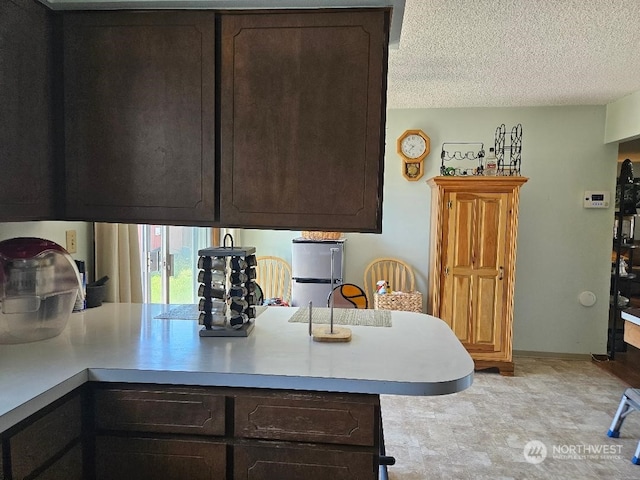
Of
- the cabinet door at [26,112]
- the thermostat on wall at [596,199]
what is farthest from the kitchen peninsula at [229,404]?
the thermostat on wall at [596,199]

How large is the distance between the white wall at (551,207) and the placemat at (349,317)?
256cm

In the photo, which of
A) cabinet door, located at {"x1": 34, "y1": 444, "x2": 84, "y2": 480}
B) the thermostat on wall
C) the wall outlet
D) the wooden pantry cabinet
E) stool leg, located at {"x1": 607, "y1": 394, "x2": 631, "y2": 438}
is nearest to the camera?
cabinet door, located at {"x1": 34, "y1": 444, "x2": 84, "y2": 480}

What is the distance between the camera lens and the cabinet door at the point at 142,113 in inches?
67.4

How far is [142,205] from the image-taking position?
5.81ft

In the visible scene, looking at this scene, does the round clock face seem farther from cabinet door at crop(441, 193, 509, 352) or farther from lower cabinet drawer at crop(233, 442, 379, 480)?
lower cabinet drawer at crop(233, 442, 379, 480)

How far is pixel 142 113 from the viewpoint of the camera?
1746 millimetres

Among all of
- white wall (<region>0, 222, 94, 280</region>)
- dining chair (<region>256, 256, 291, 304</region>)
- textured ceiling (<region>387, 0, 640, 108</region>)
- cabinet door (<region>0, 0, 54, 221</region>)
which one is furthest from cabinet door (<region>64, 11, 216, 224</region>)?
dining chair (<region>256, 256, 291, 304</region>)

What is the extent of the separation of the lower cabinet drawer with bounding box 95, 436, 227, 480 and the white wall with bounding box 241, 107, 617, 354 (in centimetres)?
346

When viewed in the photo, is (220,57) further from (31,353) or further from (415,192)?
(415,192)

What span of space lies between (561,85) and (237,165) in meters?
3.05

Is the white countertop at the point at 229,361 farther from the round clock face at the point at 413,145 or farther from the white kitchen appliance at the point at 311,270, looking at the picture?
the round clock face at the point at 413,145

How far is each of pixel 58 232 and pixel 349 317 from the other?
139 cm

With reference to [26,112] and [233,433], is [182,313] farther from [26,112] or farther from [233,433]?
[26,112]

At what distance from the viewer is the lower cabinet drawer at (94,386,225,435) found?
55.2 inches
